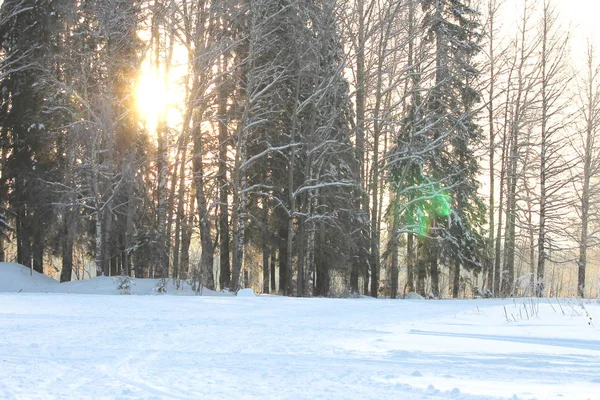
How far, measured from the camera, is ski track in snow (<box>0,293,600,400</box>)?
10.4 feet

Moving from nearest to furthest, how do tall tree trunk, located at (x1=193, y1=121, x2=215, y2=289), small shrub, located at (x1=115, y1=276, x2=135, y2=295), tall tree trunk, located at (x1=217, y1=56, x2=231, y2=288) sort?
small shrub, located at (x1=115, y1=276, x2=135, y2=295) → tall tree trunk, located at (x1=193, y1=121, x2=215, y2=289) → tall tree trunk, located at (x1=217, y1=56, x2=231, y2=288)

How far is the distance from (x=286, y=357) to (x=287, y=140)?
17865 millimetres

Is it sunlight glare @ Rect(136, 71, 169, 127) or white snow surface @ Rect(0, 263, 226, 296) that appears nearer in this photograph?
white snow surface @ Rect(0, 263, 226, 296)

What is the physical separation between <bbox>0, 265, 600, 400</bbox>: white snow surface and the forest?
9.24m

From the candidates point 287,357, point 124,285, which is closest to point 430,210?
point 124,285

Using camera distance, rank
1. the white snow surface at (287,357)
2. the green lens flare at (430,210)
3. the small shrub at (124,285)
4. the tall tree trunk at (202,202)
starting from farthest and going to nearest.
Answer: the green lens flare at (430,210)
the tall tree trunk at (202,202)
the small shrub at (124,285)
the white snow surface at (287,357)

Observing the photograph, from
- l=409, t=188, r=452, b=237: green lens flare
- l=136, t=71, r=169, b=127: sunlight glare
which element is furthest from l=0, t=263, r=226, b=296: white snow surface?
l=409, t=188, r=452, b=237: green lens flare

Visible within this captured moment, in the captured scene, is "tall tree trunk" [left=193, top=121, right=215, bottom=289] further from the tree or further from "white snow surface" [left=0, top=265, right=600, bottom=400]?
the tree

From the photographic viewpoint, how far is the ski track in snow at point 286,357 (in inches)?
125

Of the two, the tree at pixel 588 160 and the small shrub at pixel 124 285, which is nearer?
the small shrub at pixel 124 285

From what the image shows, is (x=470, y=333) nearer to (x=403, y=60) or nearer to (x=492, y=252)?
(x=403, y=60)

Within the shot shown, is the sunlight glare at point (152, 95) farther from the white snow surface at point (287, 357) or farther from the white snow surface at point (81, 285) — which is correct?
the white snow surface at point (287, 357)

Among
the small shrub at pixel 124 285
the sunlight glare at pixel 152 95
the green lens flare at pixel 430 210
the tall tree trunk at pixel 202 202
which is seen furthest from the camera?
the green lens flare at pixel 430 210

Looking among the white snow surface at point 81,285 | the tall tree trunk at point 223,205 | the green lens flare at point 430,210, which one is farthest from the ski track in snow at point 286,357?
the green lens flare at point 430,210
